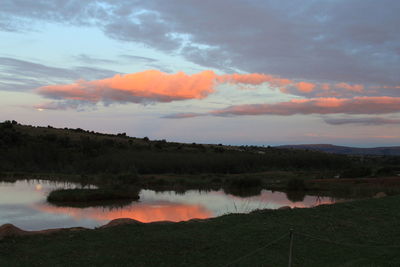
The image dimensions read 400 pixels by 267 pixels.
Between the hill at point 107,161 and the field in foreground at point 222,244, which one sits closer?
the field in foreground at point 222,244

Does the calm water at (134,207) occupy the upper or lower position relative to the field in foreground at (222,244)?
lower

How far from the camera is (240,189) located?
82.3ft

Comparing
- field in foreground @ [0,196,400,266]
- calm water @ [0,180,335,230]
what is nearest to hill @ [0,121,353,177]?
calm water @ [0,180,335,230]

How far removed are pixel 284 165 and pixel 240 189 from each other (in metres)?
18.9

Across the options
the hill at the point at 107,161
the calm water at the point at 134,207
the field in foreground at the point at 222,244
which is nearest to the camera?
the field in foreground at the point at 222,244

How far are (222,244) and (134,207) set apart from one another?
10396 mm

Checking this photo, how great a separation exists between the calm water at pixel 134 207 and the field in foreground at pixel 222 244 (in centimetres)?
464

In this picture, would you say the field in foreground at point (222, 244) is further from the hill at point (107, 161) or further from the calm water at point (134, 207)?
the hill at point (107, 161)

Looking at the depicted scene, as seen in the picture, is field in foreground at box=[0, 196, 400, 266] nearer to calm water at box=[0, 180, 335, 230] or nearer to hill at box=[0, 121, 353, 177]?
calm water at box=[0, 180, 335, 230]

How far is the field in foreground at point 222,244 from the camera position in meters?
6.44

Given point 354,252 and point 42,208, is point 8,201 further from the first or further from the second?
point 354,252

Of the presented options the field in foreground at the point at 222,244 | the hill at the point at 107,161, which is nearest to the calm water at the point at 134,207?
the field in foreground at the point at 222,244

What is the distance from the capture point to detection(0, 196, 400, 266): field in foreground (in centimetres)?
644

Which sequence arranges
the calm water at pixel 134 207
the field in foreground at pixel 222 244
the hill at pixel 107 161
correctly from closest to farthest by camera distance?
the field in foreground at pixel 222 244 < the calm water at pixel 134 207 < the hill at pixel 107 161
